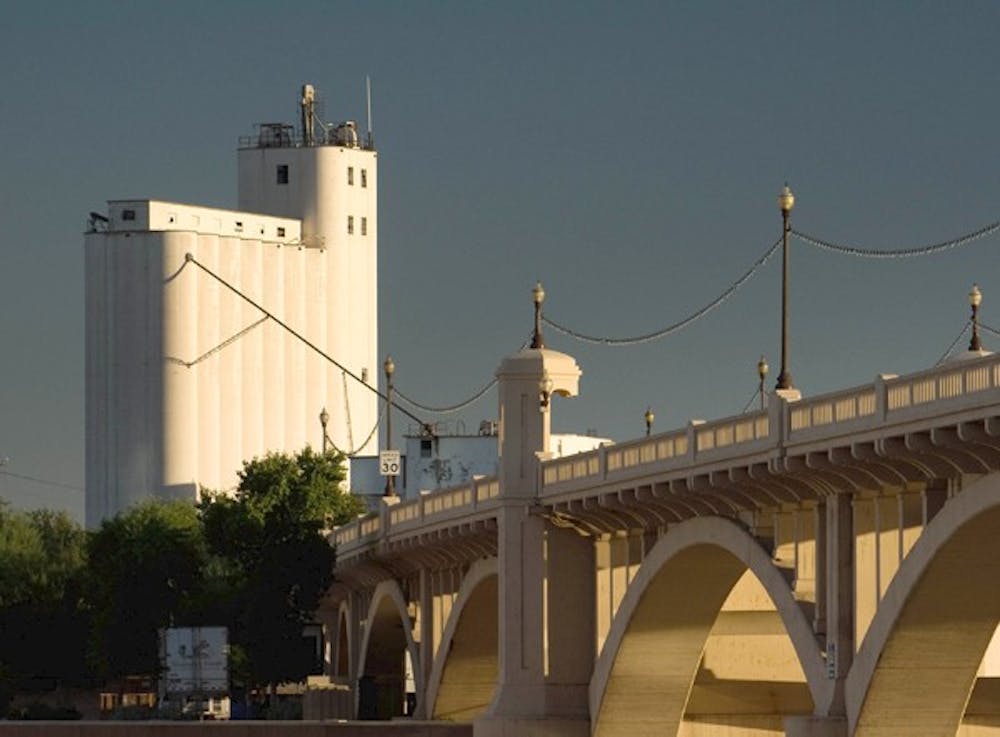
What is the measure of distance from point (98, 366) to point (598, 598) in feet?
351

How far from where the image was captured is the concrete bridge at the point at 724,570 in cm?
6016

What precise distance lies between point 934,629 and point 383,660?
231 feet

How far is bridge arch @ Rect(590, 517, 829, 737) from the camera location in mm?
75438

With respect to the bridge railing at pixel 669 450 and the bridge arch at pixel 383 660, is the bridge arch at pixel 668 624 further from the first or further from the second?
the bridge arch at pixel 383 660

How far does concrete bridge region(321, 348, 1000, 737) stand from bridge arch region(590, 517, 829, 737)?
0.08 meters

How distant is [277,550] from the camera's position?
13038 centimetres

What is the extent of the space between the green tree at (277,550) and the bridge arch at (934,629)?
213 ft

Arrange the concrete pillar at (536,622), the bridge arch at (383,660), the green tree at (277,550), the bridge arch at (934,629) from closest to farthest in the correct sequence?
1. the bridge arch at (934,629)
2. the concrete pillar at (536,622)
3. the bridge arch at (383,660)
4. the green tree at (277,550)

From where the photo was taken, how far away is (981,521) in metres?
57.8

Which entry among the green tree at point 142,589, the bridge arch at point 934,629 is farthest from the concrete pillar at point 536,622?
the green tree at point 142,589

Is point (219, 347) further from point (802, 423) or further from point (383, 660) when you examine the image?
point (802, 423)

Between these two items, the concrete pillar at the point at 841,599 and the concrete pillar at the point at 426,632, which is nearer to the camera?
the concrete pillar at the point at 841,599

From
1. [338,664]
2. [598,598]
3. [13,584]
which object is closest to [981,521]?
[598,598]

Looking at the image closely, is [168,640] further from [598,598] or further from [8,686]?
[598,598]
